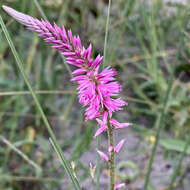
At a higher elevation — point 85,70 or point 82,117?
point 85,70

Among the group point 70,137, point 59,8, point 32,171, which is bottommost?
point 32,171

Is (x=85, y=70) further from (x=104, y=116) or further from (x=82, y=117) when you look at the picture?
(x=82, y=117)

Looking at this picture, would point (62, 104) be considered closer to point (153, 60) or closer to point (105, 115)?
point (153, 60)

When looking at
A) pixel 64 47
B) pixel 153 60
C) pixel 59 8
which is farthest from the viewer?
pixel 59 8

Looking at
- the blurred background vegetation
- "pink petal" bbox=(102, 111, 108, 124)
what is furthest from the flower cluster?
the blurred background vegetation

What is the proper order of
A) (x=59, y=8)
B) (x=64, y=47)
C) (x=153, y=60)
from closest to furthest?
(x=64, y=47) → (x=153, y=60) → (x=59, y=8)

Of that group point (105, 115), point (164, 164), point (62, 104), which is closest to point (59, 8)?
point (62, 104)

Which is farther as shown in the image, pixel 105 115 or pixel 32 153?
pixel 32 153

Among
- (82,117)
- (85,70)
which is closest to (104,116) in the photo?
(85,70)

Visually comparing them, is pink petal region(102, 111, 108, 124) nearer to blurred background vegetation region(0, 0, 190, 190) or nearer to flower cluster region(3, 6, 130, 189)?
flower cluster region(3, 6, 130, 189)
